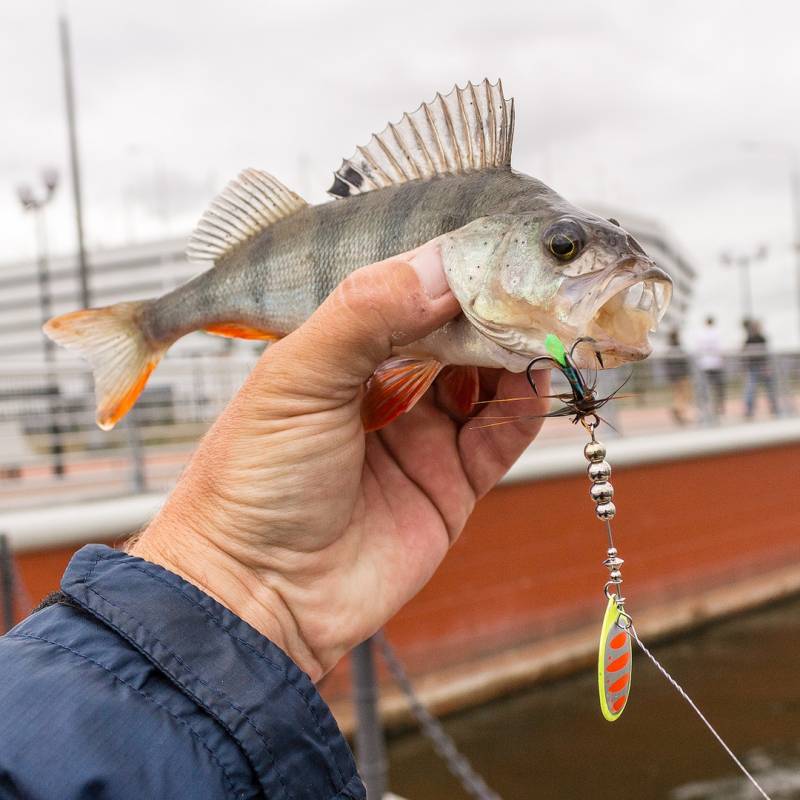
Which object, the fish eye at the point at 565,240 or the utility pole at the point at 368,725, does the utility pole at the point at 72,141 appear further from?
the fish eye at the point at 565,240

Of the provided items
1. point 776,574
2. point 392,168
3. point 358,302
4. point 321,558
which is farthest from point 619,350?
point 776,574

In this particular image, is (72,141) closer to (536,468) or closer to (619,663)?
(536,468)

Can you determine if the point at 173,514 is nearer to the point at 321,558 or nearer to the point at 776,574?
the point at 321,558

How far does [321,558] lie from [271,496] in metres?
0.24

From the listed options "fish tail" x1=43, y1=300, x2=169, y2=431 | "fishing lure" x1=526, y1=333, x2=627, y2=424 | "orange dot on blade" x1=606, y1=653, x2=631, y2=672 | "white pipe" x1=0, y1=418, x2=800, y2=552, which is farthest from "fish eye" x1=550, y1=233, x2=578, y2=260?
"white pipe" x1=0, y1=418, x2=800, y2=552

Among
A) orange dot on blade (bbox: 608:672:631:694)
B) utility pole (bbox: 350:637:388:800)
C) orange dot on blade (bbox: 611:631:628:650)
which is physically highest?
orange dot on blade (bbox: 611:631:628:650)

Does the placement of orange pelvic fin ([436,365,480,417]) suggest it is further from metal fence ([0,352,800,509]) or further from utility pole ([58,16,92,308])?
utility pole ([58,16,92,308])

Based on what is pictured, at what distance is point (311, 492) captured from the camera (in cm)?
175

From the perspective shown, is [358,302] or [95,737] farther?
[358,302]

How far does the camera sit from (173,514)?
1.75 m

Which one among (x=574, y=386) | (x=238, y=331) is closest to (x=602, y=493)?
(x=574, y=386)

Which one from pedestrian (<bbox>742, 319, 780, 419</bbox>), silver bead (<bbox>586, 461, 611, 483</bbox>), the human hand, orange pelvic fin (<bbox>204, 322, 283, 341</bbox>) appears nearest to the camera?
silver bead (<bbox>586, 461, 611, 483</bbox>)

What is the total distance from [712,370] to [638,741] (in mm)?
5177

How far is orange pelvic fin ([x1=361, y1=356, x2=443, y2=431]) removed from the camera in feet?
5.60
